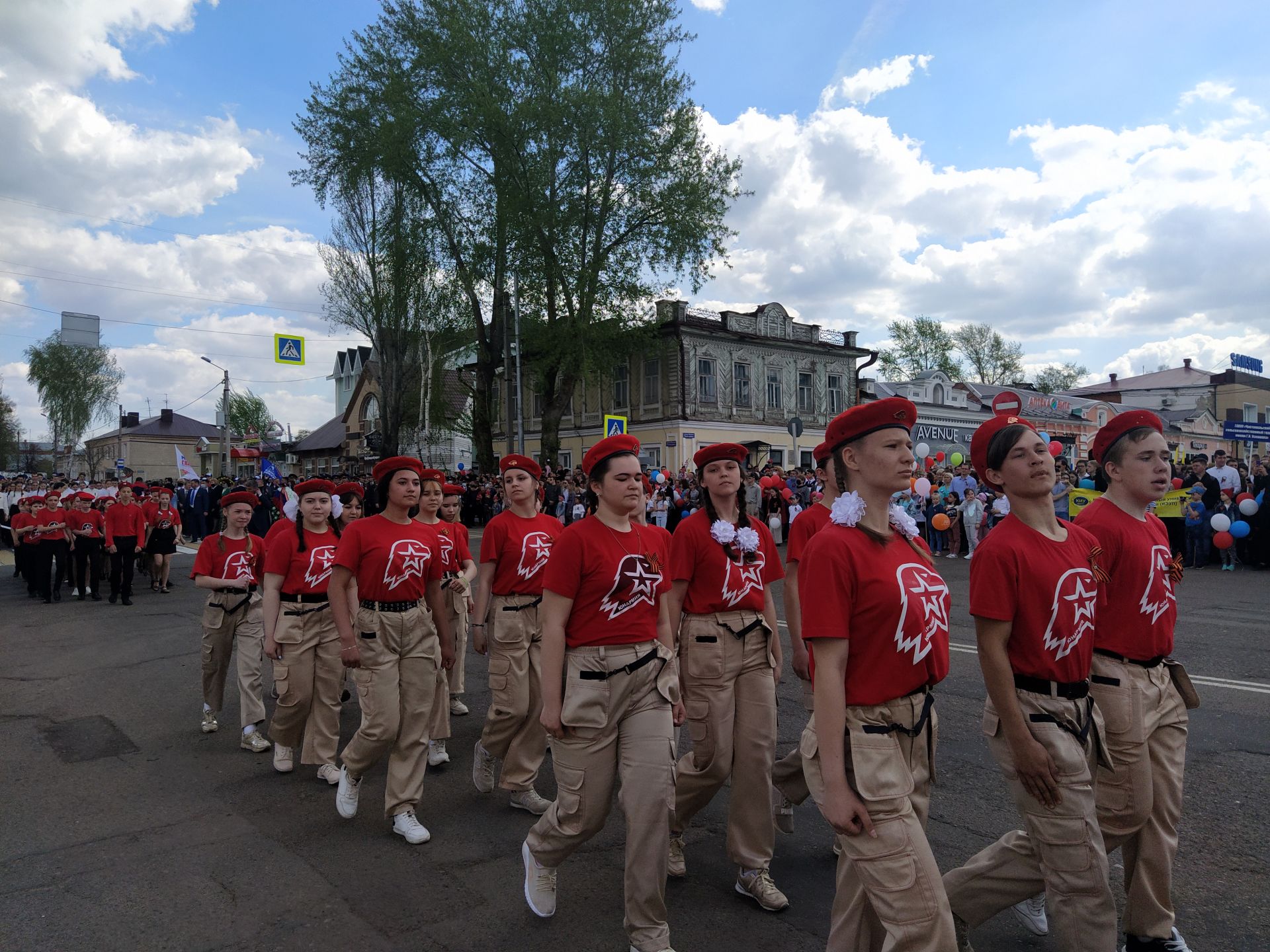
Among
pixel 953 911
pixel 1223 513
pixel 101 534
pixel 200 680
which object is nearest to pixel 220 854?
pixel 953 911

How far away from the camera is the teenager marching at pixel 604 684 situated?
3.59m

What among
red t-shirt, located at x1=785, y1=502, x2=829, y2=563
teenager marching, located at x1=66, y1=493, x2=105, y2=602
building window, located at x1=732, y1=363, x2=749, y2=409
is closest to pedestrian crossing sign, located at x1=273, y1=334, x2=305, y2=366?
teenager marching, located at x1=66, y1=493, x2=105, y2=602

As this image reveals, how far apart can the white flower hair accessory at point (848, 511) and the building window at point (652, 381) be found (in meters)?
36.8

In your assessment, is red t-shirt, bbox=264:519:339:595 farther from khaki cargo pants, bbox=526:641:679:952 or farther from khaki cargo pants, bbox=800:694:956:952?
khaki cargo pants, bbox=800:694:956:952

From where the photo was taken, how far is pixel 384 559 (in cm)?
502

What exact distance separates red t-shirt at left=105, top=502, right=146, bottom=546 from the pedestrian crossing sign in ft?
43.8

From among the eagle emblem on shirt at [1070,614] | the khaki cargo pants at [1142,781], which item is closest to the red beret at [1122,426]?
the eagle emblem on shirt at [1070,614]

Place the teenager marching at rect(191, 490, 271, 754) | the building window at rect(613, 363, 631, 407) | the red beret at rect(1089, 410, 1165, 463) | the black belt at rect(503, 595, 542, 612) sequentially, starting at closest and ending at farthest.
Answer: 1. the red beret at rect(1089, 410, 1165, 463)
2. the black belt at rect(503, 595, 542, 612)
3. the teenager marching at rect(191, 490, 271, 754)
4. the building window at rect(613, 363, 631, 407)

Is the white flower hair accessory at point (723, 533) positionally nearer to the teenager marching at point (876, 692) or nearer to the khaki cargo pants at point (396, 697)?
the teenager marching at point (876, 692)

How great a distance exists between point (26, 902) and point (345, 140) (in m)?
30.2

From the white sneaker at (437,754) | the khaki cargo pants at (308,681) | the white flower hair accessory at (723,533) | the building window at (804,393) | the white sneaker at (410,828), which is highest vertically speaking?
the building window at (804,393)

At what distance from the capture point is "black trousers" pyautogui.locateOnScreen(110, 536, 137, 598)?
15133 millimetres

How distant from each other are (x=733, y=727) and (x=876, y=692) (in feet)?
4.96

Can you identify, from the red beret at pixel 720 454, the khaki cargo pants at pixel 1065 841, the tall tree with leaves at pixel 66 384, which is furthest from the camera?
the tall tree with leaves at pixel 66 384
